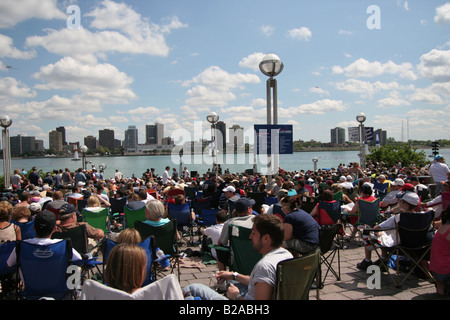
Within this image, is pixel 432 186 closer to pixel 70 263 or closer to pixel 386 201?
pixel 386 201

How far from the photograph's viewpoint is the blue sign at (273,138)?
9289mm

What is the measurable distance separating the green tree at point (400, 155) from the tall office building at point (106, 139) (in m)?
121

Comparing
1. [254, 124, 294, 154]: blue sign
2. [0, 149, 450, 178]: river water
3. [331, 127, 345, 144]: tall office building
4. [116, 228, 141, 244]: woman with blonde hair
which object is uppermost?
[331, 127, 345, 144]: tall office building

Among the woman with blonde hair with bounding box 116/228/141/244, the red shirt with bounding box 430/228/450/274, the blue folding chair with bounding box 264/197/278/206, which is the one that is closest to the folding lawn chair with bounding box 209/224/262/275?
the woman with blonde hair with bounding box 116/228/141/244

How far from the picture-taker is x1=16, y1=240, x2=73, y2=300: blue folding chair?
10.5 feet

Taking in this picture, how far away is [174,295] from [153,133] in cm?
8794

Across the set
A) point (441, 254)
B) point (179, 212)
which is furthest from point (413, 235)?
point (179, 212)

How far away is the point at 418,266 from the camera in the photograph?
4.28 metres

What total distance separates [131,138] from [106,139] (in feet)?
35.5

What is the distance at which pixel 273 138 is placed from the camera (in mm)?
9383

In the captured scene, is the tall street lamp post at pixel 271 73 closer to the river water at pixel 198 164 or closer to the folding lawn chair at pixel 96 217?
the river water at pixel 198 164

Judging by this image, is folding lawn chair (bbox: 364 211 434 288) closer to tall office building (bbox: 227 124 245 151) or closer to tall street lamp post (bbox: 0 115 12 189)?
tall office building (bbox: 227 124 245 151)

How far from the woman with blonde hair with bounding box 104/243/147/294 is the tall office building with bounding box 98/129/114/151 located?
135102 millimetres
